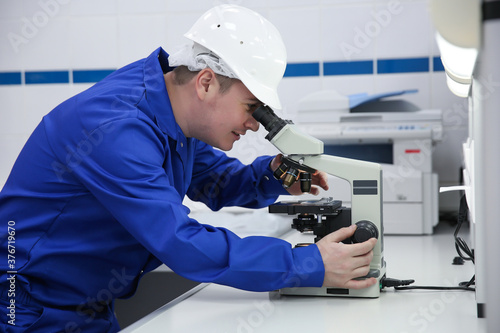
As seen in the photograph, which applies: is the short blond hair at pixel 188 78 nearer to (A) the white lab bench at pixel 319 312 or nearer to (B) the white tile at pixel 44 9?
(A) the white lab bench at pixel 319 312

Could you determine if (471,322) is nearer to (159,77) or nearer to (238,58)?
(238,58)

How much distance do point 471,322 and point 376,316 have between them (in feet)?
0.60

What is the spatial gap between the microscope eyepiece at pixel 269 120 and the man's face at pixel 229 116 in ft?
0.18

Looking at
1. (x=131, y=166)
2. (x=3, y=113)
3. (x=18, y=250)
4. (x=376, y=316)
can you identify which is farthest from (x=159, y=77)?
(x=3, y=113)

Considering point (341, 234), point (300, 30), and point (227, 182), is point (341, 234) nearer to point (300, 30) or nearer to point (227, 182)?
point (227, 182)

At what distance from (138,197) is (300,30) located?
212 cm

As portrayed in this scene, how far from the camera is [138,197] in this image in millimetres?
1150

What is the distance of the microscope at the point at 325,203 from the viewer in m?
1.31

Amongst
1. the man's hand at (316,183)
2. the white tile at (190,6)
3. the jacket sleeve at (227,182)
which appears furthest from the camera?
the white tile at (190,6)

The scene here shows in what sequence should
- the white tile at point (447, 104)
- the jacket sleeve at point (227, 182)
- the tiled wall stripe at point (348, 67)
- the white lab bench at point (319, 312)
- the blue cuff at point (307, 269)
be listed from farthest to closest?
the tiled wall stripe at point (348, 67), the white tile at point (447, 104), the jacket sleeve at point (227, 182), the blue cuff at point (307, 269), the white lab bench at point (319, 312)

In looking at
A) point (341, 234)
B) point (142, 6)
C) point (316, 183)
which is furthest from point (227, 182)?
point (142, 6)

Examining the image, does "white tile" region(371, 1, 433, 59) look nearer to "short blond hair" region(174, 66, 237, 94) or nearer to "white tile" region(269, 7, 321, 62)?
"white tile" region(269, 7, 321, 62)

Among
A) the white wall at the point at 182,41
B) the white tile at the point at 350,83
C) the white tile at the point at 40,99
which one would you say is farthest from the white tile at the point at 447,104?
the white tile at the point at 40,99

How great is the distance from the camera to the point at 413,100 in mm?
2918
